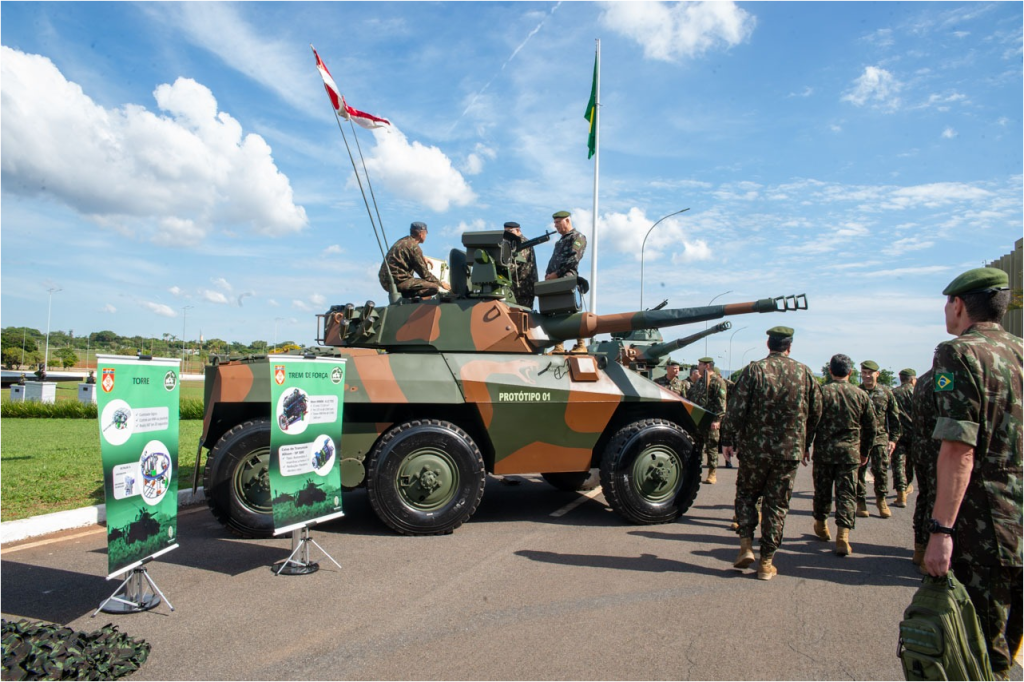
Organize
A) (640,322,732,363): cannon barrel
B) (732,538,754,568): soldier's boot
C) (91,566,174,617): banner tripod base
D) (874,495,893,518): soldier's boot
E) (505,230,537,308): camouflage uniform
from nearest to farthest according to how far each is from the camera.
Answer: (91,566,174,617): banner tripod base
(732,538,754,568): soldier's boot
(874,495,893,518): soldier's boot
(505,230,537,308): camouflage uniform
(640,322,732,363): cannon barrel

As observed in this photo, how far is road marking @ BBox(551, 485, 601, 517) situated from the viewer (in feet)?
24.5

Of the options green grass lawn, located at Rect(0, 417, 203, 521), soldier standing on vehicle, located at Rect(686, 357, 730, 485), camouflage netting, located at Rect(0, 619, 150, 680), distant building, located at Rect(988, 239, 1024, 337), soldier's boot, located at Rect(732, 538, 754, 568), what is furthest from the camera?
distant building, located at Rect(988, 239, 1024, 337)

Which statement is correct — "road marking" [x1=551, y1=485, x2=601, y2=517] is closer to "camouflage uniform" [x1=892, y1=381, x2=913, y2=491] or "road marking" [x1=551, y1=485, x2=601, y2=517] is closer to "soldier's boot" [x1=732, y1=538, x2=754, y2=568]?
"soldier's boot" [x1=732, y1=538, x2=754, y2=568]

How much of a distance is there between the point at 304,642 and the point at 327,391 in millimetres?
2064

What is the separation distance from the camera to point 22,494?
7.32 meters

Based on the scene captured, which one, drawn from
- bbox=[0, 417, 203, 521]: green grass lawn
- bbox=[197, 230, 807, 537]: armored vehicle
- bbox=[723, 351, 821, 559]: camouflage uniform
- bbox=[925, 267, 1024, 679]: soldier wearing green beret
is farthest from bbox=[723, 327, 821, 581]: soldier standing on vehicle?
bbox=[0, 417, 203, 521]: green grass lawn

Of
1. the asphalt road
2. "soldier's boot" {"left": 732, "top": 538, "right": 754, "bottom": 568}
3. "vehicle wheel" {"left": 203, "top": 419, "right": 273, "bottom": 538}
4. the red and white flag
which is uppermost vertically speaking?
the red and white flag

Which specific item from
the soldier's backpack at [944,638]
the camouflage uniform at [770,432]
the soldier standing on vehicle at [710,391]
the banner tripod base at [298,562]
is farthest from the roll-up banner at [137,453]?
the soldier standing on vehicle at [710,391]

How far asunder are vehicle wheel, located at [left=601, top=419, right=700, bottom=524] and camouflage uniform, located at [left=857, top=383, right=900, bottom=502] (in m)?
2.20

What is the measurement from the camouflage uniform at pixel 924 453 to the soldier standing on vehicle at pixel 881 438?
2068 mm

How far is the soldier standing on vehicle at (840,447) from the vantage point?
20.1 feet

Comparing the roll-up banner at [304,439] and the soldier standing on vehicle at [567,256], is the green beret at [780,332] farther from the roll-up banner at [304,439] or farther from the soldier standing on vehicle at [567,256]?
the roll-up banner at [304,439]

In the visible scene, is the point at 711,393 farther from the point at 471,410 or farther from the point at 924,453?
the point at 924,453

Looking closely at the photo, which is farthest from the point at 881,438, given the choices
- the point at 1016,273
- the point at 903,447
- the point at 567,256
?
the point at 1016,273
